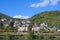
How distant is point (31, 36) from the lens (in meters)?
40.5

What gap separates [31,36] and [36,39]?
5.06ft

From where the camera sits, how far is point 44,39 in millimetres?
39625

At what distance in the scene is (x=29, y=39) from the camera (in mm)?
38406

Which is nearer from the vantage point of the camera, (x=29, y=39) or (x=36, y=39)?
(x=29, y=39)

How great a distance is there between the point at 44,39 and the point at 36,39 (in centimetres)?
238

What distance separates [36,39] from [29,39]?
341 cm

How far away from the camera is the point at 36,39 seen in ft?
136

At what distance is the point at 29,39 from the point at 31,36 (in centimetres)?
219

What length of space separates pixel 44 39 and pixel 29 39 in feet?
9.90
